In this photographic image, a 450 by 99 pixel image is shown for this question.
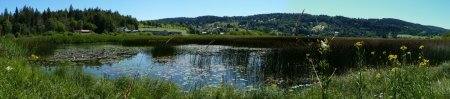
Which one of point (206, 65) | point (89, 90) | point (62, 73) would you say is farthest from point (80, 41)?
point (89, 90)

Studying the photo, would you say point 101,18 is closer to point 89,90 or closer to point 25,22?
point 25,22

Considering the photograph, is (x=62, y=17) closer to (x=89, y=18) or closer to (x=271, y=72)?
(x=89, y=18)

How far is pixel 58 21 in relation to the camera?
120438mm

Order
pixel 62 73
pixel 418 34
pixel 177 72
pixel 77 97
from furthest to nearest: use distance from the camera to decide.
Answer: pixel 418 34
pixel 177 72
pixel 62 73
pixel 77 97

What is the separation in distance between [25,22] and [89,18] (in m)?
24.7

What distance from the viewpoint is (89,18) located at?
141 m

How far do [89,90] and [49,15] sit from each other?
131m

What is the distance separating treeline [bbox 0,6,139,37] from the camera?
110 metres

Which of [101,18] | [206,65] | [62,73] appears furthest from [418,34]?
[62,73]

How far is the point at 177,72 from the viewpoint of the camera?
2394 cm

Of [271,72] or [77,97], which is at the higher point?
[77,97]

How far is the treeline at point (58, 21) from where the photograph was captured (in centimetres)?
10994

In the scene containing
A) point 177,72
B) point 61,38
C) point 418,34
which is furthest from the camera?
point 418,34

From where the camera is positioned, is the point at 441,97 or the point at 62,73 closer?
the point at 441,97
